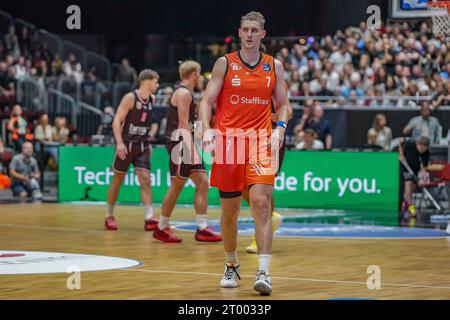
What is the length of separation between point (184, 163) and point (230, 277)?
4256 millimetres

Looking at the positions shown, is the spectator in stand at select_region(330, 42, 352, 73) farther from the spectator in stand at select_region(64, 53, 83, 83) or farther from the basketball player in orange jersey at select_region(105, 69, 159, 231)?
the basketball player in orange jersey at select_region(105, 69, 159, 231)

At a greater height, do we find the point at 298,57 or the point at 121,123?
the point at 298,57

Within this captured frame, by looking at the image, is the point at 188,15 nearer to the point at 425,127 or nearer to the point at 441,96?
the point at 441,96

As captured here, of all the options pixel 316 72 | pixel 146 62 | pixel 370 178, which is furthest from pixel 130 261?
pixel 146 62

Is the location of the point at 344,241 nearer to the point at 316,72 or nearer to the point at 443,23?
the point at 443,23

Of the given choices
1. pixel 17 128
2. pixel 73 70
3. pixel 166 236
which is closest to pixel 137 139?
pixel 166 236

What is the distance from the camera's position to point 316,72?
84.7 ft

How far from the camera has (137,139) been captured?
15.5m

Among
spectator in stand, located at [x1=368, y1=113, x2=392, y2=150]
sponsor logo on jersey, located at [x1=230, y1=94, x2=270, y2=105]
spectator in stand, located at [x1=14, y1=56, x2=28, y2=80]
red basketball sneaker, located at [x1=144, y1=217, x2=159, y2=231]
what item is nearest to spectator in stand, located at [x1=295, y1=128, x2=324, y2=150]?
spectator in stand, located at [x1=368, y1=113, x2=392, y2=150]

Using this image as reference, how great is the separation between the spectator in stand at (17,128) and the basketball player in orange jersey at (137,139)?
1035 cm

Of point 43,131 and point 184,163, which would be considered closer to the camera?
point 184,163

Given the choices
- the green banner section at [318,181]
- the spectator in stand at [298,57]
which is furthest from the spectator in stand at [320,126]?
the spectator in stand at [298,57]

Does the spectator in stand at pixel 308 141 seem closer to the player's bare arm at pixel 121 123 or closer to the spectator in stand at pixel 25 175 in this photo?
the spectator in stand at pixel 25 175

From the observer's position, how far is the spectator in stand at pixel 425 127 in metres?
21.5
